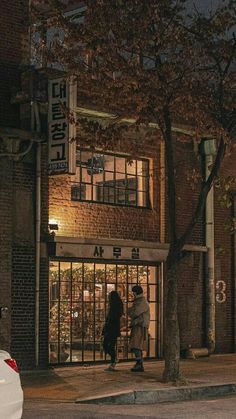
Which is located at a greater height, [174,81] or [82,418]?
[174,81]

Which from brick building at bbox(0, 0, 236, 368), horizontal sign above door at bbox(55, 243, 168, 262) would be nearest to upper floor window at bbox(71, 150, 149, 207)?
brick building at bbox(0, 0, 236, 368)

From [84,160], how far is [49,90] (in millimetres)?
2308

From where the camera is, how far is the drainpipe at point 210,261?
69.8 ft

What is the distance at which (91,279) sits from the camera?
18.8m

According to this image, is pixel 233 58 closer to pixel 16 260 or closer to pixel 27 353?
pixel 16 260

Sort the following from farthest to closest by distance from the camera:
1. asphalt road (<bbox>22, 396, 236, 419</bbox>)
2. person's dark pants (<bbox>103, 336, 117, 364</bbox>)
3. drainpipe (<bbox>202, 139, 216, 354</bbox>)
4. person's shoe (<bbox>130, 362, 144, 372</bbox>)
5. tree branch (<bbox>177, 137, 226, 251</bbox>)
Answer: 1. drainpipe (<bbox>202, 139, 216, 354</bbox>)
2. person's shoe (<bbox>130, 362, 144, 372</bbox>)
3. person's dark pants (<bbox>103, 336, 117, 364</bbox>)
4. tree branch (<bbox>177, 137, 226, 251</bbox>)
5. asphalt road (<bbox>22, 396, 236, 419</bbox>)

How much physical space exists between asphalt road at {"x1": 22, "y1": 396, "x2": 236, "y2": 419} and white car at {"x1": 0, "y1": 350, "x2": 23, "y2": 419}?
2770 millimetres

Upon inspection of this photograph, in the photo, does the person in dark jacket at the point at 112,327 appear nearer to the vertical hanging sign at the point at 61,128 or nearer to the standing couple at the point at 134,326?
the standing couple at the point at 134,326

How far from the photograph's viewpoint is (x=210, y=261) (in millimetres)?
21562

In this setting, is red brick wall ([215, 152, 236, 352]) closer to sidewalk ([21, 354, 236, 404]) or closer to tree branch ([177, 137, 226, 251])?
sidewalk ([21, 354, 236, 404])

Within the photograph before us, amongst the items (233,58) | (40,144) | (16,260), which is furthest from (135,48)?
(16,260)

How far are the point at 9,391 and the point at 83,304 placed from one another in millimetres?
9869

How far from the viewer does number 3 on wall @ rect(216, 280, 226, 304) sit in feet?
72.0

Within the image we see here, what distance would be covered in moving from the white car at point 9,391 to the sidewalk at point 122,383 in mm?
4578
